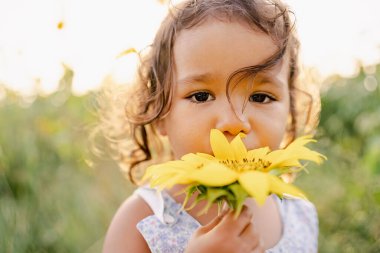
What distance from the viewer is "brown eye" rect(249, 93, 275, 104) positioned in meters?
1.33

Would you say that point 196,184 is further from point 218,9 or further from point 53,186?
point 53,186

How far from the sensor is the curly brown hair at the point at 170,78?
133cm

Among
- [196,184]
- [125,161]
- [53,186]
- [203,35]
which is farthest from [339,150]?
[196,184]

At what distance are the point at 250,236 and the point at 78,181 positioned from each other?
150cm

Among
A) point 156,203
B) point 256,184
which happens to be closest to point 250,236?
point 256,184

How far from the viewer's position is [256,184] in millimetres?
840

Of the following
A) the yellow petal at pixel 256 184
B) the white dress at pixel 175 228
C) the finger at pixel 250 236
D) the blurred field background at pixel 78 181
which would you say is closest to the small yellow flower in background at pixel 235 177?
the yellow petal at pixel 256 184

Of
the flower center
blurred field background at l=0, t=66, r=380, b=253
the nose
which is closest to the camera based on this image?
the flower center

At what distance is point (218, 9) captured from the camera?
1333mm

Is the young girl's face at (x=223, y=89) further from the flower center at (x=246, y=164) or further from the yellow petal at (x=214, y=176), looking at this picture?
the yellow petal at (x=214, y=176)

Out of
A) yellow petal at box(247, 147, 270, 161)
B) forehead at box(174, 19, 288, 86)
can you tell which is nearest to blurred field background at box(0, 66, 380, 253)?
forehead at box(174, 19, 288, 86)

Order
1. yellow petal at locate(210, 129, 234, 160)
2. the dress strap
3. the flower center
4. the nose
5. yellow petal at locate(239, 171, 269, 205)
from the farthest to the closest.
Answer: the dress strap < the nose < yellow petal at locate(210, 129, 234, 160) < the flower center < yellow petal at locate(239, 171, 269, 205)

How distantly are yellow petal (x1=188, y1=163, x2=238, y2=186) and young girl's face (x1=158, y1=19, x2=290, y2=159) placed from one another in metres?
0.36

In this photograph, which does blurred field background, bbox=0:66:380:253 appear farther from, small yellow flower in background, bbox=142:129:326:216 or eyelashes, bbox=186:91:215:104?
small yellow flower in background, bbox=142:129:326:216
